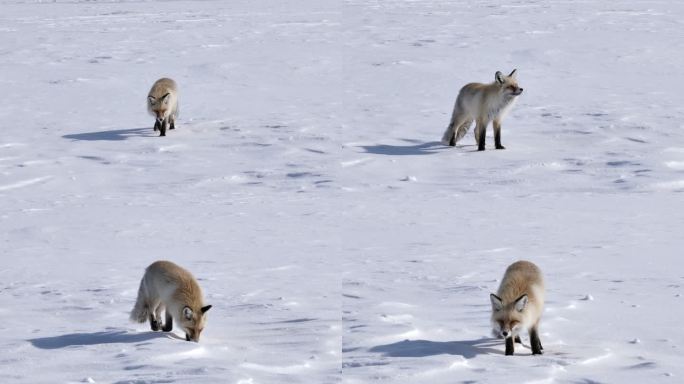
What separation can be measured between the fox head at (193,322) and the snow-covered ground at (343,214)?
17cm

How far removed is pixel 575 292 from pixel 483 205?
3.05 m

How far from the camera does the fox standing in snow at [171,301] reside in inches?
302

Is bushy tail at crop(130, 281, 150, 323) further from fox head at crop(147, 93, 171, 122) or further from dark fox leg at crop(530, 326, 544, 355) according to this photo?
fox head at crop(147, 93, 171, 122)

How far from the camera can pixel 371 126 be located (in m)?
16.3

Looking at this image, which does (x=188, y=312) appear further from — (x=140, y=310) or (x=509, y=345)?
(x=509, y=345)

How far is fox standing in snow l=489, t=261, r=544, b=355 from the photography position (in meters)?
7.16

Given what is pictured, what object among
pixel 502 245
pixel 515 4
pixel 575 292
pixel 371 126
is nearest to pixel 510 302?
pixel 575 292

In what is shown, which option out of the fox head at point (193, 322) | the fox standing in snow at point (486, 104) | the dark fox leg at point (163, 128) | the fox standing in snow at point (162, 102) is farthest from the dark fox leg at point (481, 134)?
the fox head at point (193, 322)

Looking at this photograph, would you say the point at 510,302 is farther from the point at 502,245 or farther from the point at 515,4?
the point at 515,4

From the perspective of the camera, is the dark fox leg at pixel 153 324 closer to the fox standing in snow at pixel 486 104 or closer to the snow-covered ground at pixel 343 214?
the snow-covered ground at pixel 343 214

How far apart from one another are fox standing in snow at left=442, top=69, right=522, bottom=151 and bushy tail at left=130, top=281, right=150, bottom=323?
7.33m

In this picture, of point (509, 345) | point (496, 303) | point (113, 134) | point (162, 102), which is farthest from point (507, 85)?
point (509, 345)

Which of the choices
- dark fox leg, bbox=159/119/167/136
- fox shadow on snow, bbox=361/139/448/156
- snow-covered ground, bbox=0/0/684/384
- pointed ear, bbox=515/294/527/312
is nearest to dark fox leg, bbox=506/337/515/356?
snow-covered ground, bbox=0/0/684/384

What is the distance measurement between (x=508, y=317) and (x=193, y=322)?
2369 millimetres
